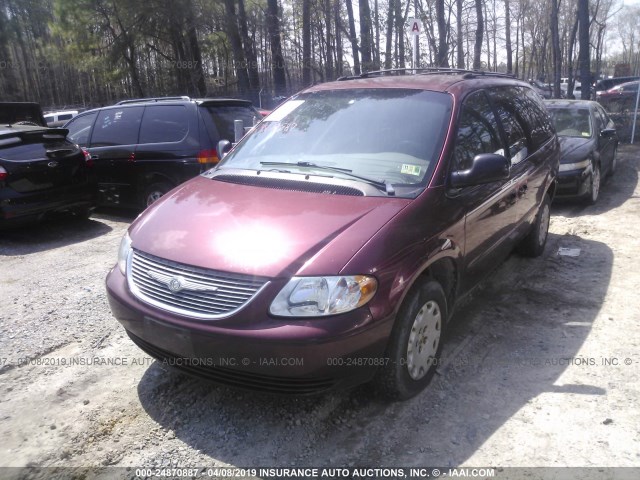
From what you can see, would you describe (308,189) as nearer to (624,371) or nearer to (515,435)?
(515,435)

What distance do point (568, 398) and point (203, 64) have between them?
29.2 m

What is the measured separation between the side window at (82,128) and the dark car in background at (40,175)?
1.01 meters

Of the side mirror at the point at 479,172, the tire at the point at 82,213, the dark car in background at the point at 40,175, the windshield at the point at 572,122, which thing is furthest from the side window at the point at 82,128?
the windshield at the point at 572,122

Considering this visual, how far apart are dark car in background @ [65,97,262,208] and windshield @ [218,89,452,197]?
9.95 feet

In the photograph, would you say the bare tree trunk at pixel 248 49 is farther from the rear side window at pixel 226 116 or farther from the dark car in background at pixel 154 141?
the rear side window at pixel 226 116

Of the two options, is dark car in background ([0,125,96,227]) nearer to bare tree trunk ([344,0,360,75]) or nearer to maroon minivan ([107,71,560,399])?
maroon minivan ([107,71,560,399])

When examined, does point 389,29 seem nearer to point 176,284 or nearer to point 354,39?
point 354,39

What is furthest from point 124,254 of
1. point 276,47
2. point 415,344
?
point 276,47

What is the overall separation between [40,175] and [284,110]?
424cm

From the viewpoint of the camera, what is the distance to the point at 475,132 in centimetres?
390

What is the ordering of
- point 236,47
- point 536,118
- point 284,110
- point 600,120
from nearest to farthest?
point 284,110 → point 536,118 → point 600,120 → point 236,47

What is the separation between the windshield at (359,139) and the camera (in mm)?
3424

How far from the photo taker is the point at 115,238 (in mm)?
6969

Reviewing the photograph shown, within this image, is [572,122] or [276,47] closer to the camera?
[572,122]
